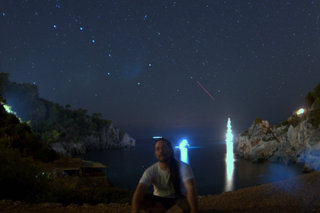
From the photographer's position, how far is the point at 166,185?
484 centimetres

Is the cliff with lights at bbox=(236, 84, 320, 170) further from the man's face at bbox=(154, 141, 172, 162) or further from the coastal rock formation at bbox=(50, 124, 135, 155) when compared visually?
the coastal rock formation at bbox=(50, 124, 135, 155)

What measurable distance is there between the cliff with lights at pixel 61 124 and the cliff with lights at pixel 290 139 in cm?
6316

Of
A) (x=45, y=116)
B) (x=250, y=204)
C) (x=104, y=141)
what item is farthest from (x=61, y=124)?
(x=250, y=204)

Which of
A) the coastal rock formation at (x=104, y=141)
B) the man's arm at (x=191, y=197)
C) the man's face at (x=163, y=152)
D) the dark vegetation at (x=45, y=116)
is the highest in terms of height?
the dark vegetation at (x=45, y=116)

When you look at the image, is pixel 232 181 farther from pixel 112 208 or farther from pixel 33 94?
pixel 33 94

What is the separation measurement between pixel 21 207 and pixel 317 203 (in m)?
9.46

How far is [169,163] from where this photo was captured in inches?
187

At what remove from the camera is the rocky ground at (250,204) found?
7.45 metres

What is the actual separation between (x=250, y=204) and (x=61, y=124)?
118m

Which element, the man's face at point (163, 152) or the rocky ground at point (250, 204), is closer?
the man's face at point (163, 152)

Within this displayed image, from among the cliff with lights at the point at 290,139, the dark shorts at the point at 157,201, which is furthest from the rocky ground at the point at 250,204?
the cliff with lights at the point at 290,139

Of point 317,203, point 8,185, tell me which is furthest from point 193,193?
point 8,185

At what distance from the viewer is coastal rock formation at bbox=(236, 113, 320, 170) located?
48794 millimetres

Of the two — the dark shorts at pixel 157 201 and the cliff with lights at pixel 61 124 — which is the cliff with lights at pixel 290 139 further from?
the cliff with lights at pixel 61 124
